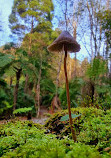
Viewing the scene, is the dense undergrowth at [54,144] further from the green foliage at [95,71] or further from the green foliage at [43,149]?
the green foliage at [95,71]

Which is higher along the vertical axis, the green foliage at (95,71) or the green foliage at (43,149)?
the green foliage at (95,71)

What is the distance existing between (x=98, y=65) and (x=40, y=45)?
10.4 feet

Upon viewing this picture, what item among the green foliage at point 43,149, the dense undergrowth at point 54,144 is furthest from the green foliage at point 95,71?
the green foliage at point 43,149

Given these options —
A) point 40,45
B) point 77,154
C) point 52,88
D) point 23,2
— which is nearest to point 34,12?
point 23,2

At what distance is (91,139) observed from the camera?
3.62ft

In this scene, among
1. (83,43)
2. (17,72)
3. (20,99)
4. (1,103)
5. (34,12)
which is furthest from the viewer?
(83,43)

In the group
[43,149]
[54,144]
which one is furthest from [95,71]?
[43,149]

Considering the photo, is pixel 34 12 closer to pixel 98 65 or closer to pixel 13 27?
pixel 13 27

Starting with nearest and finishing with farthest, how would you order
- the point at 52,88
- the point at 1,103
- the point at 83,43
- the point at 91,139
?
the point at 91,139
the point at 1,103
the point at 52,88
the point at 83,43

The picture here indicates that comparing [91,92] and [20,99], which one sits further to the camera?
[20,99]

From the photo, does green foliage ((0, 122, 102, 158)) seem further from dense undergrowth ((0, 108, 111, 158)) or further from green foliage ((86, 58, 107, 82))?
green foliage ((86, 58, 107, 82))

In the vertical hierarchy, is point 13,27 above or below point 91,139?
above

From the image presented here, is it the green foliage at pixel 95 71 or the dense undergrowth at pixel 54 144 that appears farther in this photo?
the green foliage at pixel 95 71

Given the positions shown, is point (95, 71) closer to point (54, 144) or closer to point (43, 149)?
point (54, 144)
